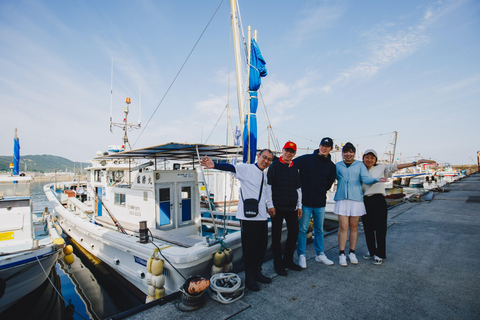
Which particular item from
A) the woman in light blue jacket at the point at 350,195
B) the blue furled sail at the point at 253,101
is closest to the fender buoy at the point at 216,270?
the woman in light blue jacket at the point at 350,195

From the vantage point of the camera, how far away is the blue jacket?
12.1 feet

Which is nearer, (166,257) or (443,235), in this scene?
(166,257)

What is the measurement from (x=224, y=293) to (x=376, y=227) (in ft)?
8.69

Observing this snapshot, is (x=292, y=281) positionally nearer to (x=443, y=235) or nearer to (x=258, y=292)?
(x=258, y=292)

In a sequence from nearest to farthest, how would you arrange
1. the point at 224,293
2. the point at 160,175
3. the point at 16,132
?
1. the point at 224,293
2. the point at 160,175
3. the point at 16,132

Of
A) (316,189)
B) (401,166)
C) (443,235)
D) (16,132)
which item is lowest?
(443,235)

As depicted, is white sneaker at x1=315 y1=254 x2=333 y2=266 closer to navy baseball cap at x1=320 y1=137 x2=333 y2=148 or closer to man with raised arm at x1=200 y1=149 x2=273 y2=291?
man with raised arm at x1=200 y1=149 x2=273 y2=291

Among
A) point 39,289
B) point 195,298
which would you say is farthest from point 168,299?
point 39,289

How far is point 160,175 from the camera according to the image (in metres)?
6.09

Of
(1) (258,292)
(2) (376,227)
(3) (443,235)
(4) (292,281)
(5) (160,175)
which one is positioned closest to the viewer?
(1) (258,292)

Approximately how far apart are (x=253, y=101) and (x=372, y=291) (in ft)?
14.4

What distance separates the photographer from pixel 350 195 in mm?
3697

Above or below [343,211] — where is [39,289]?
below

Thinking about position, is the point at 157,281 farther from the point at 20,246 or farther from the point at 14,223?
the point at 14,223
